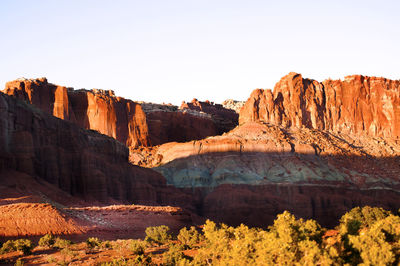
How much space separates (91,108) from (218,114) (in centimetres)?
4549

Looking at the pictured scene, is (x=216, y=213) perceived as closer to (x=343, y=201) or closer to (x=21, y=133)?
(x=343, y=201)

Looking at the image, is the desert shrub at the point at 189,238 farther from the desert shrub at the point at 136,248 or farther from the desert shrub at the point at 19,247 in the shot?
the desert shrub at the point at 19,247

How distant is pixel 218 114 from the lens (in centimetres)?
13912

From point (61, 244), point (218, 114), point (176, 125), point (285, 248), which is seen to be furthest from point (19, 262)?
point (218, 114)

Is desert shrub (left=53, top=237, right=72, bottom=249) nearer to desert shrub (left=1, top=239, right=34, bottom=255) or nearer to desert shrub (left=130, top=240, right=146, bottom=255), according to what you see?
desert shrub (left=1, top=239, right=34, bottom=255)

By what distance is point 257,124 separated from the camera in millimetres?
94188

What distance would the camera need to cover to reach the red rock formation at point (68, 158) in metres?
53.0

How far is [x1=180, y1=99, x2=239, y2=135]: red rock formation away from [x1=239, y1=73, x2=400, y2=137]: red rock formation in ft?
68.2

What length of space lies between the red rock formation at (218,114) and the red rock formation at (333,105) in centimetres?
2080

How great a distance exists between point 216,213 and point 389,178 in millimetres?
28915

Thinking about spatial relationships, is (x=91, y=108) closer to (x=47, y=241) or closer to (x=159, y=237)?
(x=159, y=237)

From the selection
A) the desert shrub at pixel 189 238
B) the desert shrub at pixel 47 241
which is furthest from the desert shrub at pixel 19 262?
the desert shrub at pixel 189 238

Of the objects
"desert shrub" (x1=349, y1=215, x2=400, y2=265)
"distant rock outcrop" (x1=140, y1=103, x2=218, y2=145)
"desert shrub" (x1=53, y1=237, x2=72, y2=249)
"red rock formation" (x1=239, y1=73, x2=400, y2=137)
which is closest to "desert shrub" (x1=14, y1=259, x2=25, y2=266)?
"desert shrub" (x1=53, y1=237, x2=72, y2=249)

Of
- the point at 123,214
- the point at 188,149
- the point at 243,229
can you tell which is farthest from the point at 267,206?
the point at 243,229
